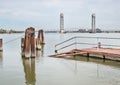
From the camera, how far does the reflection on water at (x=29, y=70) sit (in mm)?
15647

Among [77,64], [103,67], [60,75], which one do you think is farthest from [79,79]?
[77,64]

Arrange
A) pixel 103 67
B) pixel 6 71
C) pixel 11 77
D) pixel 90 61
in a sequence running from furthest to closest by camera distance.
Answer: pixel 90 61 → pixel 103 67 → pixel 6 71 → pixel 11 77

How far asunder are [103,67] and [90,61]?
309 centimetres

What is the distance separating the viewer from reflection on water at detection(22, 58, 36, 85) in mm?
15647

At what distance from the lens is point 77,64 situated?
21.6 m

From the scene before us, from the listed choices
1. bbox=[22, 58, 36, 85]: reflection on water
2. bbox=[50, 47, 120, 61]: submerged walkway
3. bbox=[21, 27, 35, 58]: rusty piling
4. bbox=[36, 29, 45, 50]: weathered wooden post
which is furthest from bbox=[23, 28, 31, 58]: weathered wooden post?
bbox=[36, 29, 45, 50]: weathered wooden post

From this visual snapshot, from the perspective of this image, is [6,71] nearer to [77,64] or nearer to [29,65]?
[29,65]

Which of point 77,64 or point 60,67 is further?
point 77,64

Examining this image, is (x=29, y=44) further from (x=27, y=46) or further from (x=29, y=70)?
(x=29, y=70)

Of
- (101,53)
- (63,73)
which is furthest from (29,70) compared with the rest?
(101,53)

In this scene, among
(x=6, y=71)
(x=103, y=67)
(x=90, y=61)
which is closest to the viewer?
(x=6, y=71)

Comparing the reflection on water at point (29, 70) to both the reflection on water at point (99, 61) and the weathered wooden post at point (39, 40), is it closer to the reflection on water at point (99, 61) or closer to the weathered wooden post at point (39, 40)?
the reflection on water at point (99, 61)

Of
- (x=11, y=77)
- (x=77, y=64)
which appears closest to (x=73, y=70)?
(x=77, y=64)

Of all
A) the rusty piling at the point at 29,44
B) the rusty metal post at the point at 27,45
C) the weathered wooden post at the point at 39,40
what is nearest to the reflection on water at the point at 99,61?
the rusty piling at the point at 29,44
